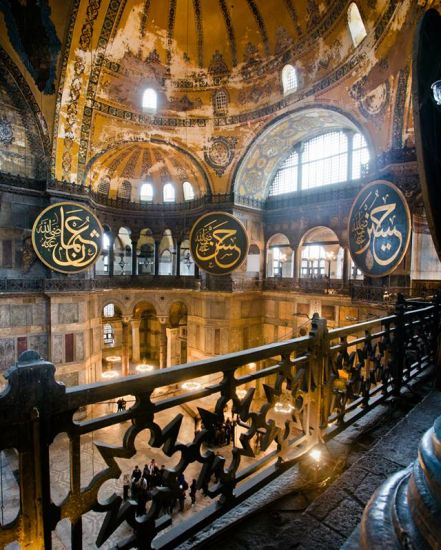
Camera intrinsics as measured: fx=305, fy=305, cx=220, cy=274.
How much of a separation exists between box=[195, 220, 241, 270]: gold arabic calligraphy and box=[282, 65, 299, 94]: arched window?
5.43 meters

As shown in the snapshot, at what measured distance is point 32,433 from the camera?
3.55 ft

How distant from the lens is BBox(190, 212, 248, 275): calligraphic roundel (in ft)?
37.0

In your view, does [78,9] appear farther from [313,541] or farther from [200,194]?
[313,541]

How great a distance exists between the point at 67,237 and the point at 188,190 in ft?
21.2

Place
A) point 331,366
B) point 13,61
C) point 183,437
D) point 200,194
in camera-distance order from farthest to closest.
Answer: point 200,194
point 183,437
point 13,61
point 331,366

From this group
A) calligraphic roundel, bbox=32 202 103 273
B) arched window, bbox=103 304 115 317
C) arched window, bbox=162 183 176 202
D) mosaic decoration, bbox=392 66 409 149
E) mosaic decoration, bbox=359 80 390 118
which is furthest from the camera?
arched window, bbox=103 304 115 317

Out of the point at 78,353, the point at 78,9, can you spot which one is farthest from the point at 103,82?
the point at 78,353

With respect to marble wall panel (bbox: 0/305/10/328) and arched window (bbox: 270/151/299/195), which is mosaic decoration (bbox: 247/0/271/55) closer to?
arched window (bbox: 270/151/299/195)

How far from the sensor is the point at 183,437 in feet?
34.1

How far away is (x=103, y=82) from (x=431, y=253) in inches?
483

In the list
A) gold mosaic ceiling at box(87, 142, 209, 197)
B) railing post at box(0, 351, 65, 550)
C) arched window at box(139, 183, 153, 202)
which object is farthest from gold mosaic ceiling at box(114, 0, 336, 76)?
railing post at box(0, 351, 65, 550)

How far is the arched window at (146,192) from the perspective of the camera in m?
15.5

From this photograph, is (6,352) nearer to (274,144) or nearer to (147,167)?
(147,167)

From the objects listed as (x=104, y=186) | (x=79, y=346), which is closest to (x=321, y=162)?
(x=104, y=186)
